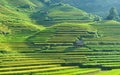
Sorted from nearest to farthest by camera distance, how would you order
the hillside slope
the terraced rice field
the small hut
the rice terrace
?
the terraced rice field → the rice terrace → the small hut → the hillside slope

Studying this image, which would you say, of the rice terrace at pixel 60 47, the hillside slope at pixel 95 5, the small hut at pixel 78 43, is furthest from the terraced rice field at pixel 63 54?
the hillside slope at pixel 95 5

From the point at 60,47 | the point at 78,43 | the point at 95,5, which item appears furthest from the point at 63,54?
the point at 95,5

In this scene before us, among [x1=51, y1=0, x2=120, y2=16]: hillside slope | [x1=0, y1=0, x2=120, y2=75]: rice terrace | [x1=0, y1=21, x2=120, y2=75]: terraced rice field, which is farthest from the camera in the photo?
[x1=51, y1=0, x2=120, y2=16]: hillside slope

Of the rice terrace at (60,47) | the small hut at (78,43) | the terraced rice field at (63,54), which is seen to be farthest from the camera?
the small hut at (78,43)

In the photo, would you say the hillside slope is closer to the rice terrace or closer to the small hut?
the rice terrace

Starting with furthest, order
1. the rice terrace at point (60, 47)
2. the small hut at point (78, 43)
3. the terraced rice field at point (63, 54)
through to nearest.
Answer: the small hut at point (78, 43), the rice terrace at point (60, 47), the terraced rice field at point (63, 54)

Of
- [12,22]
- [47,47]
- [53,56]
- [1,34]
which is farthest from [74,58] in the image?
[12,22]

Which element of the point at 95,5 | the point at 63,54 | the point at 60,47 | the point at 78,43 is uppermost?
the point at 95,5

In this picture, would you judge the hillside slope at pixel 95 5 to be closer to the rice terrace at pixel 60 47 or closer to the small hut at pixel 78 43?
the rice terrace at pixel 60 47

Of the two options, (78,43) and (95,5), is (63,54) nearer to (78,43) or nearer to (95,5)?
(78,43)

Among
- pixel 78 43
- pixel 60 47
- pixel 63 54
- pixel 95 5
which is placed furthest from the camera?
pixel 95 5

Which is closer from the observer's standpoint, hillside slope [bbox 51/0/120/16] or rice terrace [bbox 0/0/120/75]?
rice terrace [bbox 0/0/120/75]

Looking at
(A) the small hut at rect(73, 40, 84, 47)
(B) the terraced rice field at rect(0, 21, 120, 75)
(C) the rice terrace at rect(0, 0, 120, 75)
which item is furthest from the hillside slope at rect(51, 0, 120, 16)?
(A) the small hut at rect(73, 40, 84, 47)

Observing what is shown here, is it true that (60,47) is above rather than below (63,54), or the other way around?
above
